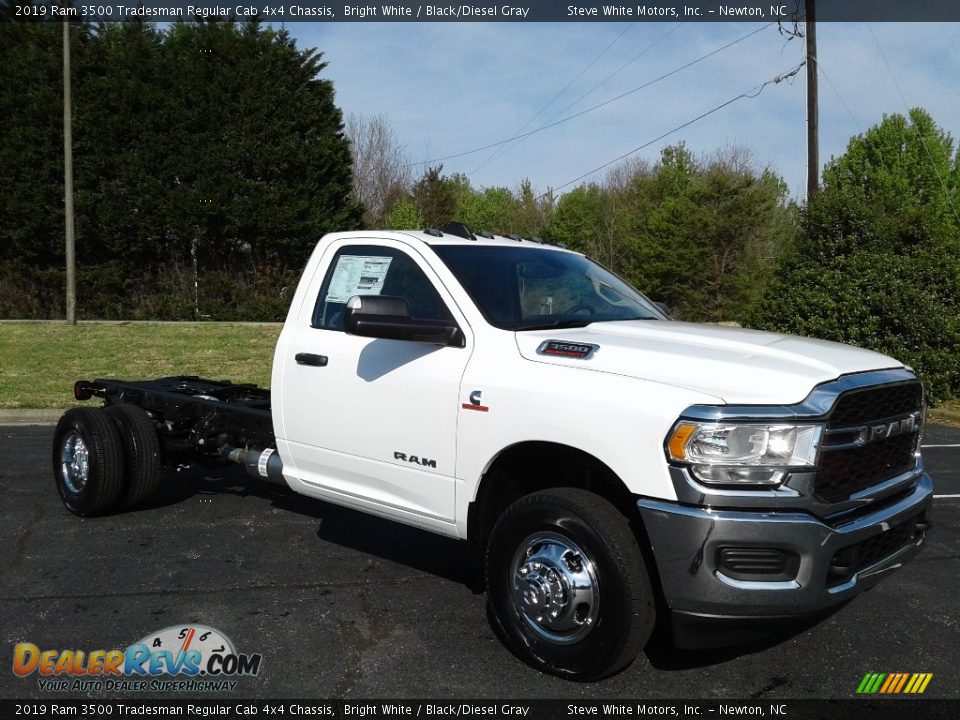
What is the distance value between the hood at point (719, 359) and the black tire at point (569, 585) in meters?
A: 0.59

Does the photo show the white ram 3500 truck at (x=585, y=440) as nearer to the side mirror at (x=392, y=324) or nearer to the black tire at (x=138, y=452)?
the side mirror at (x=392, y=324)

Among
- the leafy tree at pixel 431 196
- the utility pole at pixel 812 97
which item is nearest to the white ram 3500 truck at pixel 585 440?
the utility pole at pixel 812 97

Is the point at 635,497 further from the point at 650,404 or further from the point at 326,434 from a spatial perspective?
the point at 326,434

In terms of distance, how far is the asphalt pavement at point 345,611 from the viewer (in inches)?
152

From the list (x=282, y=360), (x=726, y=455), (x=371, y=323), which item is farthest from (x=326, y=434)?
(x=726, y=455)

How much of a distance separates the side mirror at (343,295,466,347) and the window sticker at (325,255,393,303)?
2.28 ft

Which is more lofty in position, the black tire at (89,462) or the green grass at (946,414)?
the black tire at (89,462)

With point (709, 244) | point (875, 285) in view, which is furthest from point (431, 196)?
point (875, 285)

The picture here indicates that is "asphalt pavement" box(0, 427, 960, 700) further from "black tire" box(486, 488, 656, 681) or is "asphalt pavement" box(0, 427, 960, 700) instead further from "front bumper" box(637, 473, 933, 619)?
"front bumper" box(637, 473, 933, 619)

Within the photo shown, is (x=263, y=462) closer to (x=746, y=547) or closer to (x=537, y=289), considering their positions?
(x=537, y=289)

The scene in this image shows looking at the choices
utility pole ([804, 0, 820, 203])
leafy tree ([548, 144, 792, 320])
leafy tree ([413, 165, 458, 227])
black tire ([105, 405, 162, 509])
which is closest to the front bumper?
black tire ([105, 405, 162, 509])

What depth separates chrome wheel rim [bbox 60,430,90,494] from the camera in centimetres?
644

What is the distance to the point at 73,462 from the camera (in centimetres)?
656
